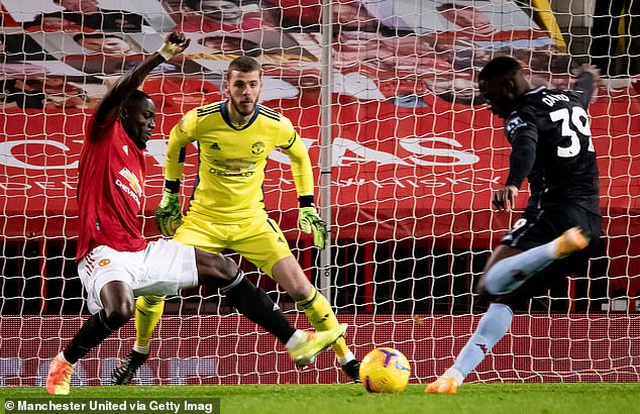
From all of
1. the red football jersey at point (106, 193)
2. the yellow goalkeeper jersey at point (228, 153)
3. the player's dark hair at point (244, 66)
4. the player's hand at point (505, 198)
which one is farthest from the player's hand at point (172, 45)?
the player's hand at point (505, 198)

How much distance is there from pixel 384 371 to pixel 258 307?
91cm

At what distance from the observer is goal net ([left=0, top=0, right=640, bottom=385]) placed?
8133mm

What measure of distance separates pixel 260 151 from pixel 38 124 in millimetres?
3033

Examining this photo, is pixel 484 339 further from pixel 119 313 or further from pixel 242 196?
pixel 119 313

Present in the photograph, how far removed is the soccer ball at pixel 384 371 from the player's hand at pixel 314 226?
101 centimetres

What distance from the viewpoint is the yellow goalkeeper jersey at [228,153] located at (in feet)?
20.3

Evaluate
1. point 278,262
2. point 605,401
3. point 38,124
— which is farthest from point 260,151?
point 38,124

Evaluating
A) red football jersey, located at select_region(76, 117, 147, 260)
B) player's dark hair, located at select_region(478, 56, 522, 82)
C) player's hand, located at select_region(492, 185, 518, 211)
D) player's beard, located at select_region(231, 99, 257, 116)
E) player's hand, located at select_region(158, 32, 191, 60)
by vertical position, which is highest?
player's hand, located at select_region(158, 32, 191, 60)

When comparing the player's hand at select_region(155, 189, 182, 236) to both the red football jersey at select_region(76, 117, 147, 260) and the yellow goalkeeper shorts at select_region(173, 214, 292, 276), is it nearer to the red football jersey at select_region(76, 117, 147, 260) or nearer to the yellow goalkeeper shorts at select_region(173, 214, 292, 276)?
the yellow goalkeeper shorts at select_region(173, 214, 292, 276)

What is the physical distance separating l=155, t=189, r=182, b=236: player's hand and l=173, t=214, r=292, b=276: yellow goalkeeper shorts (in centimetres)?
18

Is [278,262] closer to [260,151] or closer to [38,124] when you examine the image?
[260,151]

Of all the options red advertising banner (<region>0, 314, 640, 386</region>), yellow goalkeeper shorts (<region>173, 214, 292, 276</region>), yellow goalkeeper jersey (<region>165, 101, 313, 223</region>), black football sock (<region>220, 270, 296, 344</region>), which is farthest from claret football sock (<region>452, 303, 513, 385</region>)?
red advertising banner (<region>0, 314, 640, 386</region>)

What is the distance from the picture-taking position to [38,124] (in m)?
8.56

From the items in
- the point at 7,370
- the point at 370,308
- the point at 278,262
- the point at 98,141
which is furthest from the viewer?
the point at 370,308
